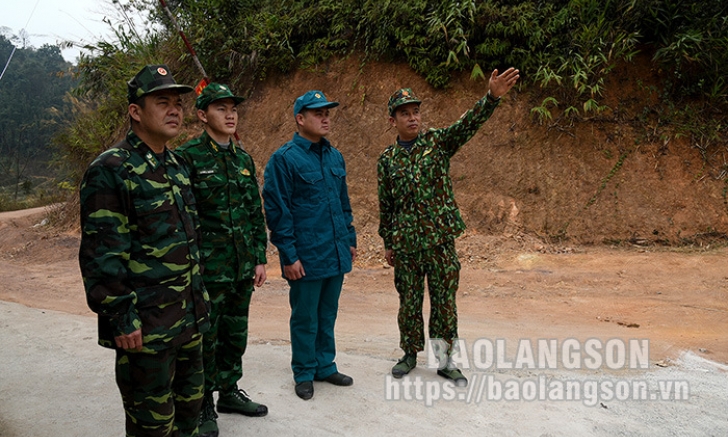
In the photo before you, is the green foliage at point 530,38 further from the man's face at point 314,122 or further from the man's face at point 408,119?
the man's face at point 314,122

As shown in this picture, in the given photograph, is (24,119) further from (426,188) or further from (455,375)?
(455,375)

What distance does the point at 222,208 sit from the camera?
3.12 meters

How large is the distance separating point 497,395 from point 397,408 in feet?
2.40

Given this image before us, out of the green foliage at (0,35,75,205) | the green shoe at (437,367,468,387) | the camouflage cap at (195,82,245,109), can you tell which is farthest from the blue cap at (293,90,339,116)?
the green foliage at (0,35,75,205)

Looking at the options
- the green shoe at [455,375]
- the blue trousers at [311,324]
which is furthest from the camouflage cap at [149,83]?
the green shoe at [455,375]

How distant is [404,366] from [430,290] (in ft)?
2.15

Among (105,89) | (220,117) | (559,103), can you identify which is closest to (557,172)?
(559,103)

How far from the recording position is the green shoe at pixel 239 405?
3277 millimetres

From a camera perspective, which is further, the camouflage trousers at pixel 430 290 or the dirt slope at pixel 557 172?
the dirt slope at pixel 557 172

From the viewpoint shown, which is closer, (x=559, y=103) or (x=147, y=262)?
(x=147, y=262)

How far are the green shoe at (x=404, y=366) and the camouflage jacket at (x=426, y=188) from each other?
899 mm

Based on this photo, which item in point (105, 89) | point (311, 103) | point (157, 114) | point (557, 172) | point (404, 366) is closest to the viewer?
point (157, 114)

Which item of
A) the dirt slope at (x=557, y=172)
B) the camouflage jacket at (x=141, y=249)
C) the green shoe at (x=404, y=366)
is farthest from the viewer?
the dirt slope at (x=557, y=172)

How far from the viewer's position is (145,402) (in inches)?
94.8
